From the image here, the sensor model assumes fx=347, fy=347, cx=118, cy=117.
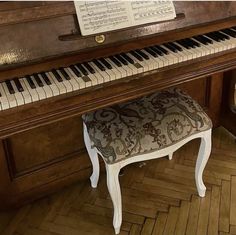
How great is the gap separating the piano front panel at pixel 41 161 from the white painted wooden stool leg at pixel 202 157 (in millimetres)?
584

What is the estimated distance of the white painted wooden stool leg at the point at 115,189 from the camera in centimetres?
140

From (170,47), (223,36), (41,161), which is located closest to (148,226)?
(41,161)

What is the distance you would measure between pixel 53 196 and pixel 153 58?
36.9 inches

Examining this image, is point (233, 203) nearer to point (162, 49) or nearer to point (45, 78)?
point (162, 49)

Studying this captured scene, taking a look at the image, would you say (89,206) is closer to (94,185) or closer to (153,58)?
(94,185)

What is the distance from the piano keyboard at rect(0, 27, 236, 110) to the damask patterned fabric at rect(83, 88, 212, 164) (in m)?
0.24

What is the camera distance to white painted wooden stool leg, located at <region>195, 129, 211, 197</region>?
Answer: 157 centimetres

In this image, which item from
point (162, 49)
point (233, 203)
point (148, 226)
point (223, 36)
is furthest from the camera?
point (233, 203)

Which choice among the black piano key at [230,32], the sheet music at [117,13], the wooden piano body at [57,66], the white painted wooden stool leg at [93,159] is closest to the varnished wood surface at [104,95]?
the wooden piano body at [57,66]

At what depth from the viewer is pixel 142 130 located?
55.9 inches

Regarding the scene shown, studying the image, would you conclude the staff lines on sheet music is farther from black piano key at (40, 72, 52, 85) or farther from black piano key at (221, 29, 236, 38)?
black piano key at (221, 29, 236, 38)

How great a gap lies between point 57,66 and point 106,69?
185mm

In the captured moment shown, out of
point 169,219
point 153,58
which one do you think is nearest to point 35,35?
point 153,58

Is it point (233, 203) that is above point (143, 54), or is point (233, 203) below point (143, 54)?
below
